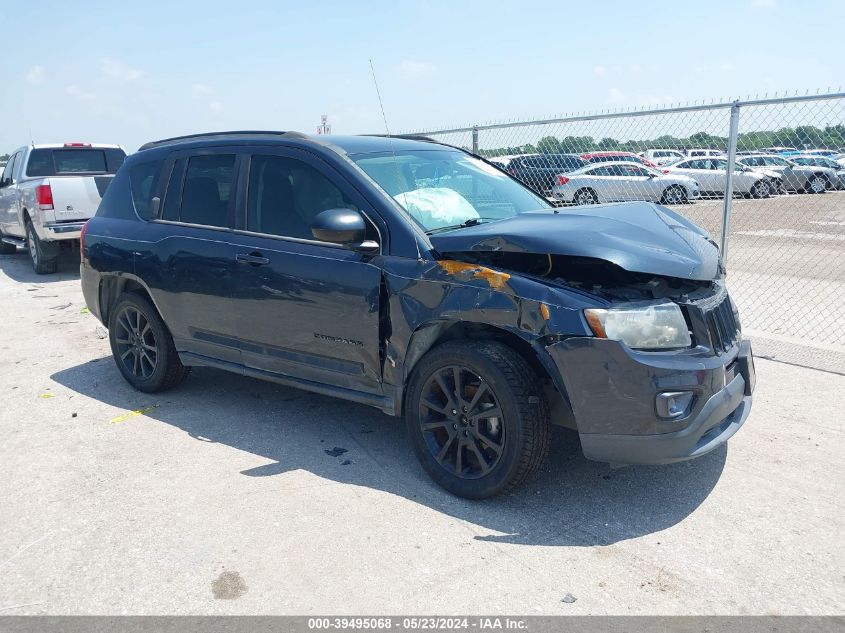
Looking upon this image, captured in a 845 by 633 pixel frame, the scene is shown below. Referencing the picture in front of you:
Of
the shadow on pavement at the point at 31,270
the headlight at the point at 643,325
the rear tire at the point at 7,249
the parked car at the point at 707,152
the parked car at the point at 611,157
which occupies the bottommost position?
the shadow on pavement at the point at 31,270

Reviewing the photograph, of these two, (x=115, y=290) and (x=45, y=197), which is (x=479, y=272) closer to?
(x=115, y=290)

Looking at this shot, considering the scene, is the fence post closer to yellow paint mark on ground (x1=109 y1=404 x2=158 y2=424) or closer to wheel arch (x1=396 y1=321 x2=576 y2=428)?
wheel arch (x1=396 y1=321 x2=576 y2=428)

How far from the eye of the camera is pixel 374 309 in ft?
13.3

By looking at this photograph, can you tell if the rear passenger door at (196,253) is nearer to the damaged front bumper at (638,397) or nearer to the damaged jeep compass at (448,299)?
the damaged jeep compass at (448,299)

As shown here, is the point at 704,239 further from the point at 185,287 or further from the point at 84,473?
the point at 84,473

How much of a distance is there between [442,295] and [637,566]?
1.55 meters

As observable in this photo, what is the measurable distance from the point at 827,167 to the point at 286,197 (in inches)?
294

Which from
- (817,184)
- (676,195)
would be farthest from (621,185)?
(817,184)

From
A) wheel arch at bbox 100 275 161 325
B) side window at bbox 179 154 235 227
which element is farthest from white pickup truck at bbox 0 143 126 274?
side window at bbox 179 154 235 227

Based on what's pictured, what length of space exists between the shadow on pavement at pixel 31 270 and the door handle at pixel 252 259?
318 inches

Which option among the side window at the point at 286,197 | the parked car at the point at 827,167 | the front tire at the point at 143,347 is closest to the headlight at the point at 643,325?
the side window at the point at 286,197

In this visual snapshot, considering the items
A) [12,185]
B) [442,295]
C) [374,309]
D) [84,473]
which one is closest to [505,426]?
[442,295]

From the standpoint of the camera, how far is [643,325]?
3.47m

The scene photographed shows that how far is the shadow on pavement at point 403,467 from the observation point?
12.0 ft
